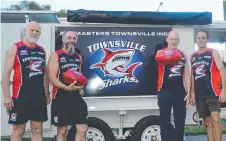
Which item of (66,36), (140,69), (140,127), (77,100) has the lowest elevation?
(140,127)

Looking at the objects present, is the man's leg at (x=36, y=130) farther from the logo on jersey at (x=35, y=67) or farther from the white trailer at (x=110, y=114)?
the white trailer at (x=110, y=114)

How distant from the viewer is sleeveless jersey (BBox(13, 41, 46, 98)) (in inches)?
184

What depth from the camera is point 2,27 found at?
5691mm

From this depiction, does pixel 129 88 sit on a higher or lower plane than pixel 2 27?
lower

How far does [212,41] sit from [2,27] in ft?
14.7

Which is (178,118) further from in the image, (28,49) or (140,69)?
(28,49)

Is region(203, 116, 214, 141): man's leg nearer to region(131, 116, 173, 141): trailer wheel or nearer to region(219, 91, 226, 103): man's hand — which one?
region(219, 91, 226, 103): man's hand

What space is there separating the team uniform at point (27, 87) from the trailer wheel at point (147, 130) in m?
1.80

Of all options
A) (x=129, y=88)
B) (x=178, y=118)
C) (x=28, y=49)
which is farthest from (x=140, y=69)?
(x=28, y=49)

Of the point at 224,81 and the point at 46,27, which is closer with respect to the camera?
the point at 224,81

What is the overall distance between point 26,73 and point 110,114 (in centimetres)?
188

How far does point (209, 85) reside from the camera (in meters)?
5.41

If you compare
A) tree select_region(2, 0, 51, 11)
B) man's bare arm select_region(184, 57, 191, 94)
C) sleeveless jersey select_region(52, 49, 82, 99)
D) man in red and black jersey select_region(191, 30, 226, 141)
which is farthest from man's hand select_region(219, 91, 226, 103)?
tree select_region(2, 0, 51, 11)

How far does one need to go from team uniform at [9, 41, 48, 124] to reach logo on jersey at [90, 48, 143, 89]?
1343mm
